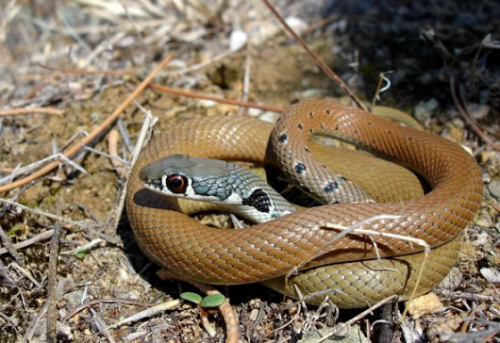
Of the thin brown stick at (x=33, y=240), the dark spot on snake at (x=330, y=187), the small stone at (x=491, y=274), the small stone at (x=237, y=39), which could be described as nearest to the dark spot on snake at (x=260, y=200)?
the dark spot on snake at (x=330, y=187)

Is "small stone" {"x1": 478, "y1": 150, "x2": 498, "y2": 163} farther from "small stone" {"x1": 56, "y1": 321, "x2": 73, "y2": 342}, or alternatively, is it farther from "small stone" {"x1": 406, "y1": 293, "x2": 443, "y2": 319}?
"small stone" {"x1": 56, "y1": 321, "x2": 73, "y2": 342}

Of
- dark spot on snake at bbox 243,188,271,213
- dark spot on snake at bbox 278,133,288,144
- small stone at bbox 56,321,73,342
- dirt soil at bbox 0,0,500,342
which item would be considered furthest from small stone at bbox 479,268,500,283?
small stone at bbox 56,321,73,342

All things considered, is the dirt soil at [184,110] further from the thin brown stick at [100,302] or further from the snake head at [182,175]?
the snake head at [182,175]

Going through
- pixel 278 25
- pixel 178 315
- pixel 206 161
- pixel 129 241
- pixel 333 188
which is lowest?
pixel 178 315

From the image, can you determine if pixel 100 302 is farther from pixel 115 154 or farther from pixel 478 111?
pixel 478 111

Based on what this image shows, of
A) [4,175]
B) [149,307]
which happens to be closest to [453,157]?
[149,307]

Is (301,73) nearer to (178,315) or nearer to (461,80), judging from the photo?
(461,80)

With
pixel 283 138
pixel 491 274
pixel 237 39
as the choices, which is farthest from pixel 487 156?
pixel 237 39
